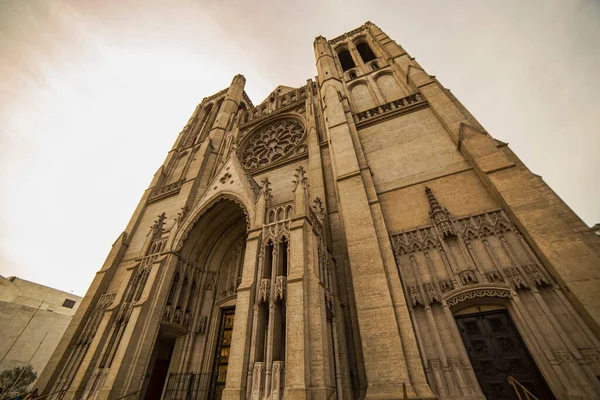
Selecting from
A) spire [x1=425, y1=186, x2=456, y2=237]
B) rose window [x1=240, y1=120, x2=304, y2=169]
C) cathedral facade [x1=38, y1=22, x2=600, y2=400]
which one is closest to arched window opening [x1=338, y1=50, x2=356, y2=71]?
rose window [x1=240, y1=120, x2=304, y2=169]

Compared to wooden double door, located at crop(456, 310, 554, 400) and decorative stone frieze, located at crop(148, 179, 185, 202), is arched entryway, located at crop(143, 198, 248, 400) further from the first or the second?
wooden double door, located at crop(456, 310, 554, 400)

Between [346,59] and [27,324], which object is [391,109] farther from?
[27,324]

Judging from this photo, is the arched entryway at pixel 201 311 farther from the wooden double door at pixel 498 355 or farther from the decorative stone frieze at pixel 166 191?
the wooden double door at pixel 498 355

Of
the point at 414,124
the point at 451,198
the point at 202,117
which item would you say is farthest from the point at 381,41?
the point at 202,117

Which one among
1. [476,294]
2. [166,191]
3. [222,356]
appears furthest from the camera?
[166,191]

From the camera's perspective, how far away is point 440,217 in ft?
24.2

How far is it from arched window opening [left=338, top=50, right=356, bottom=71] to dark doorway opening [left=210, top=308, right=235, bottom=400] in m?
19.3

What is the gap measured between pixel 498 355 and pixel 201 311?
31.2ft

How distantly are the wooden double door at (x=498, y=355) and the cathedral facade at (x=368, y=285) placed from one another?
24 mm

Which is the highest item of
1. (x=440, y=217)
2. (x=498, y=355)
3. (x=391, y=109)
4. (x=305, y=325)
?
(x=391, y=109)

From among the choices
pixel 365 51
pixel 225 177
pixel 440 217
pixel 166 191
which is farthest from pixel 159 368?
pixel 365 51

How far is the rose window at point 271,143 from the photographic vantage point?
15078 millimetres

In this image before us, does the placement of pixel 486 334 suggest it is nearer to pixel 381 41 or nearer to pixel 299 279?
Answer: pixel 299 279

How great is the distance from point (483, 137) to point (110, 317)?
1413 centimetres
